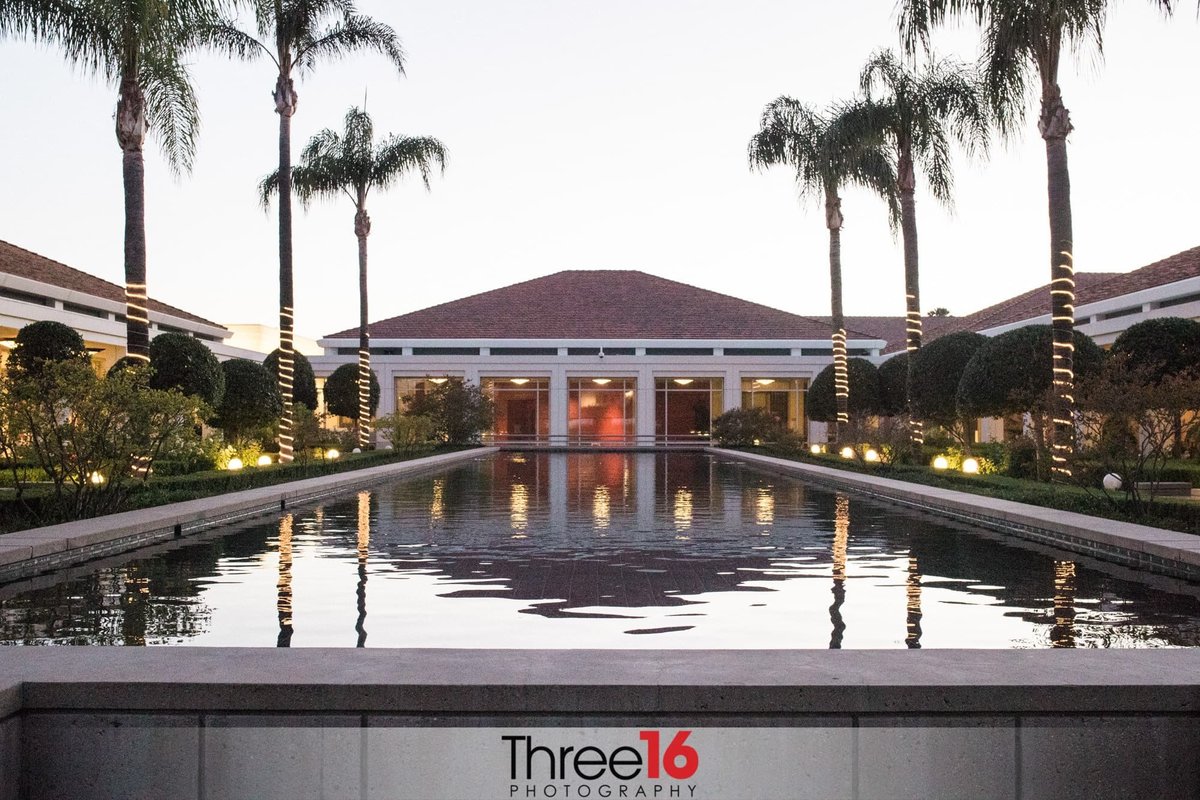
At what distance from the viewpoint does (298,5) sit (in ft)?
93.9

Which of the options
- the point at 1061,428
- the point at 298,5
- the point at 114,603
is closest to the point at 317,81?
the point at 298,5

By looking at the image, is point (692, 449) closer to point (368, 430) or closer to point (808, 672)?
point (368, 430)

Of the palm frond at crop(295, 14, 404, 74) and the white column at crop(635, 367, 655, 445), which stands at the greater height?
the palm frond at crop(295, 14, 404, 74)

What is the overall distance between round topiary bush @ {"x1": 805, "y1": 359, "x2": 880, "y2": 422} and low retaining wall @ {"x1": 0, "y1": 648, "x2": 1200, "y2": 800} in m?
36.4

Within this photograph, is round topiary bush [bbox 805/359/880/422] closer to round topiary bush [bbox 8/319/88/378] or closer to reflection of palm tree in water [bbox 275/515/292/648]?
round topiary bush [bbox 8/319/88/378]

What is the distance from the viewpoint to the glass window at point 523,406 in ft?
180

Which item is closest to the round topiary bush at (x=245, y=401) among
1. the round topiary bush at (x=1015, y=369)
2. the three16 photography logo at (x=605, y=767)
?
the round topiary bush at (x=1015, y=369)

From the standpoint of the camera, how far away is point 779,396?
2157 inches

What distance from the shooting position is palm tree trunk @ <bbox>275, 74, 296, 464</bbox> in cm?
2834

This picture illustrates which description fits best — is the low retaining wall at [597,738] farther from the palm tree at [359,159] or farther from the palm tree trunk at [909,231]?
the palm tree at [359,159]

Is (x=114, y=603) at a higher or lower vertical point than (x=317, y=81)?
lower

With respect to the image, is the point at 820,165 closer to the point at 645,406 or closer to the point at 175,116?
the point at 175,116

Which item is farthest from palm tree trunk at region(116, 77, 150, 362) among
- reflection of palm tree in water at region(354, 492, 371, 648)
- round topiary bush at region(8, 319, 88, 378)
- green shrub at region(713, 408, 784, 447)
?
green shrub at region(713, 408, 784, 447)

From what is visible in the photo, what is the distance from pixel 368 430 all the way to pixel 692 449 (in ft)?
57.3
